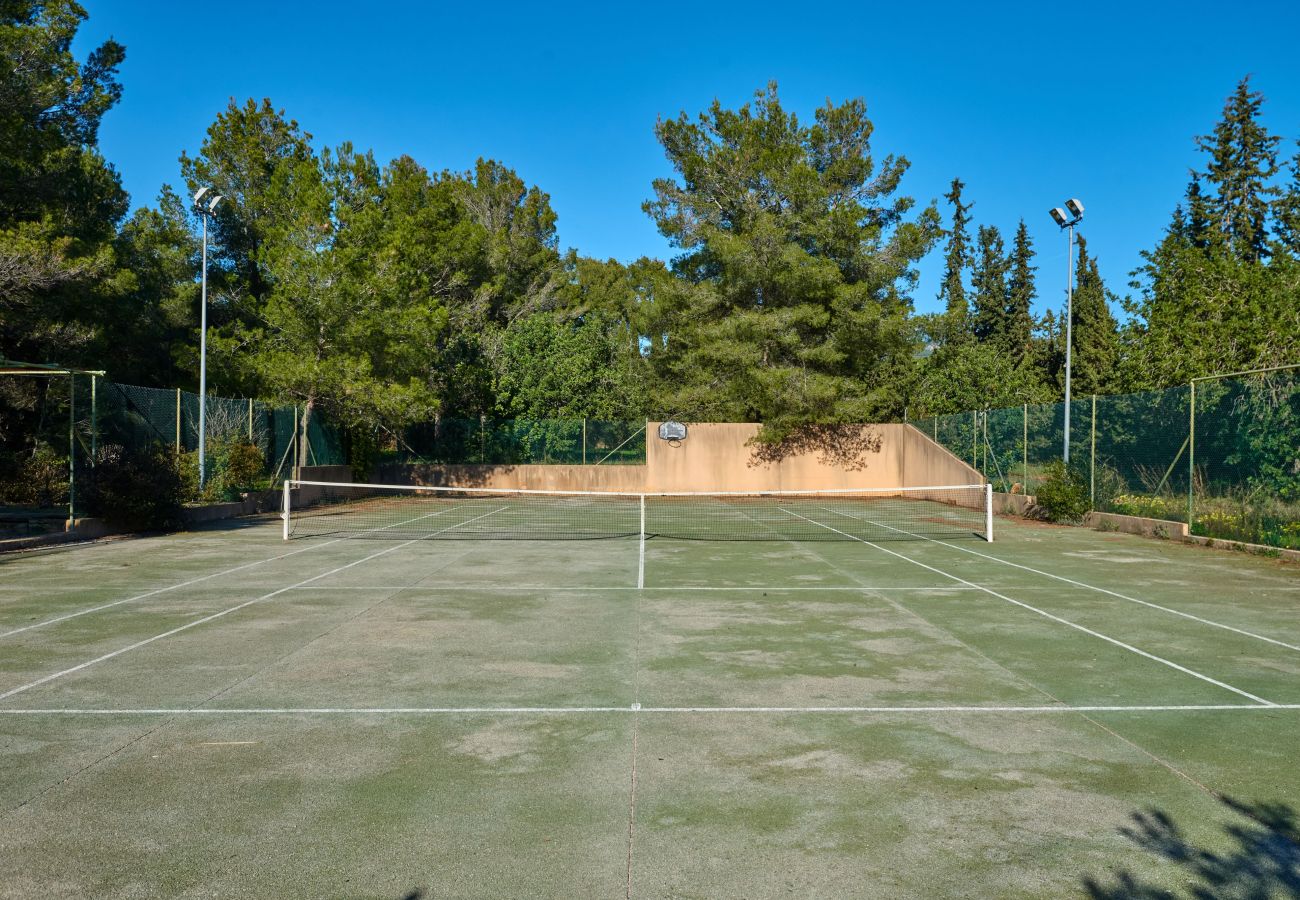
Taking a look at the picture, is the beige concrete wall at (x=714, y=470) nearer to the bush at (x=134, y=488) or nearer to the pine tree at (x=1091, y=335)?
the pine tree at (x=1091, y=335)

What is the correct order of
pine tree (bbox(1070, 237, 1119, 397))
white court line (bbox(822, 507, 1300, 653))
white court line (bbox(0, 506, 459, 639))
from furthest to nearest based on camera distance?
1. pine tree (bbox(1070, 237, 1119, 397))
2. white court line (bbox(0, 506, 459, 639))
3. white court line (bbox(822, 507, 1300, 653))

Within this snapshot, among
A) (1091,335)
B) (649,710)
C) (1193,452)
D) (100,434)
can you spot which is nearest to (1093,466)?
(1193,452)

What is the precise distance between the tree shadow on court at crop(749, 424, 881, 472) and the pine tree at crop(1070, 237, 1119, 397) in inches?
488

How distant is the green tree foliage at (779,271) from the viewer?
3425 centimetres

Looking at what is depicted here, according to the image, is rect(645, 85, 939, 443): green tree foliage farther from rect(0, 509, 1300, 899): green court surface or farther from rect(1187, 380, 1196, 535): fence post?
rect(0, 509, 1300, 899): green court surface

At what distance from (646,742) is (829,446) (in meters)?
31.0

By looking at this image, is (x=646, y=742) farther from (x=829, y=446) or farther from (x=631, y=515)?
(x=829, y=446)

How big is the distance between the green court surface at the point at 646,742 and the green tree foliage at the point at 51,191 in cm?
1344

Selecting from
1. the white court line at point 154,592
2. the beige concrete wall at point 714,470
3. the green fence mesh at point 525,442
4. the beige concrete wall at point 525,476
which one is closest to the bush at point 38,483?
the white court line at point 154,592

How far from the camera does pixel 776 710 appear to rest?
6656 millimetres

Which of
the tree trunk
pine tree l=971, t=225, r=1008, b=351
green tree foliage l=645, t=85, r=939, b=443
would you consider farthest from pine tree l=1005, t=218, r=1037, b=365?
the tree trunk

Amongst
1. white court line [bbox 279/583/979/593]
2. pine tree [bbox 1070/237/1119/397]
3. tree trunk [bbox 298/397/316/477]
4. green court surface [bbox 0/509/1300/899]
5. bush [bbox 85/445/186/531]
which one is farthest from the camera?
pine tree [bbox 1070/237/1119/397]

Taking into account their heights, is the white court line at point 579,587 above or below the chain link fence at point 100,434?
below

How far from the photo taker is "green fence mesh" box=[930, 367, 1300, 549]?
16.2 m
